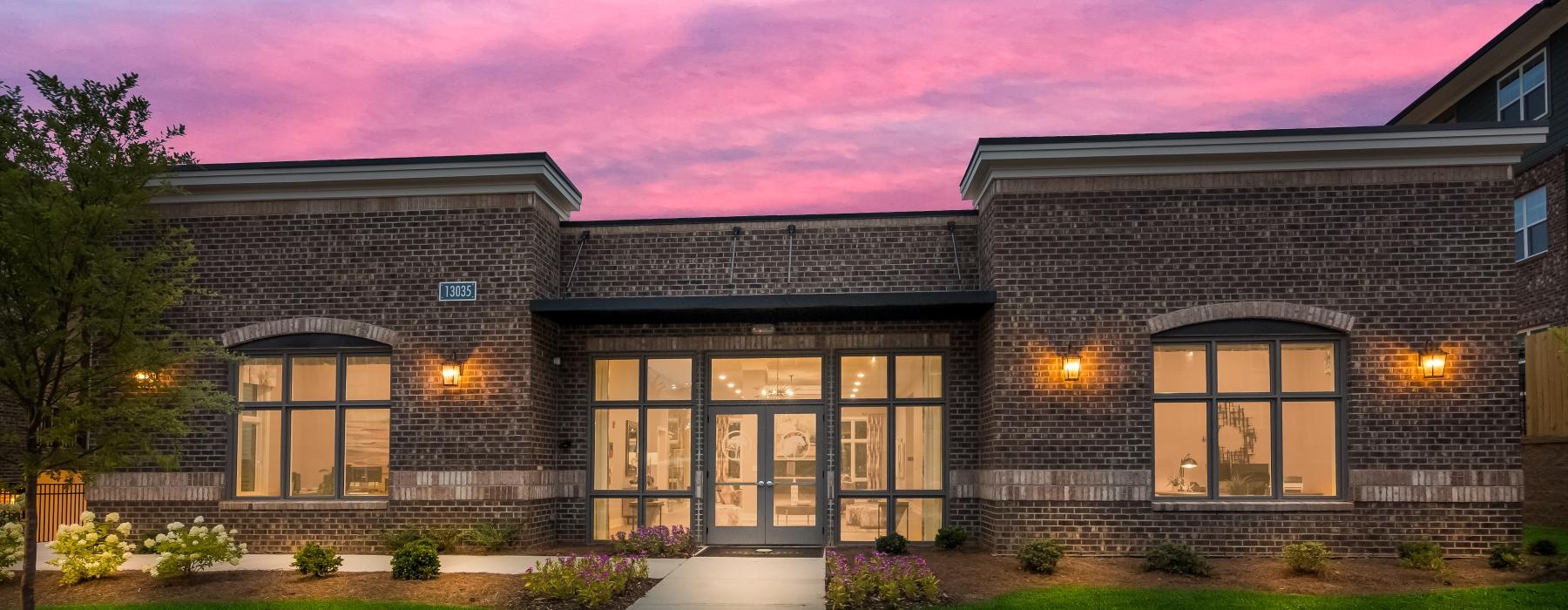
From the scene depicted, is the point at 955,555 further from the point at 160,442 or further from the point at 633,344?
the point at 160,442

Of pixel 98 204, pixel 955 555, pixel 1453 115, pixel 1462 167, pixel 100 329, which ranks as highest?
pixel 1453 115

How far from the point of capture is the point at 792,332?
16031 mm

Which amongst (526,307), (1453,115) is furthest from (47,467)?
(1453,115)

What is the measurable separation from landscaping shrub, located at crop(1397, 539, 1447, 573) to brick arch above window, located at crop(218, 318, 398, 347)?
12811 millimetres

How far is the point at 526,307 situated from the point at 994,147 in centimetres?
642

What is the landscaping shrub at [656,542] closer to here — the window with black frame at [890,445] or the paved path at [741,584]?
the paved path at [741,584]

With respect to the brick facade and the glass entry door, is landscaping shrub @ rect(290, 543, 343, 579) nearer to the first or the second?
the glass entry door

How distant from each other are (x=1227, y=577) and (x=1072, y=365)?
3024 millimetres

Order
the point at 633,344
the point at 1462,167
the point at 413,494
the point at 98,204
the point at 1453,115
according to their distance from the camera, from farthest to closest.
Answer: the point at 1453,115 < the point at 633,344 < the point at 413,494 < the point at 1462,167 < the point at 98,204

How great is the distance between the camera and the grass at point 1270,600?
10.9 meters

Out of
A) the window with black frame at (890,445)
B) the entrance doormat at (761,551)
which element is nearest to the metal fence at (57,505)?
the entrance doormat at (761,551)

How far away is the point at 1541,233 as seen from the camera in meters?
20.6

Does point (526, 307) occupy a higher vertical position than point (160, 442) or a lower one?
higher

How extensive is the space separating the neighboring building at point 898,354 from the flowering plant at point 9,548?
234 centimetres
